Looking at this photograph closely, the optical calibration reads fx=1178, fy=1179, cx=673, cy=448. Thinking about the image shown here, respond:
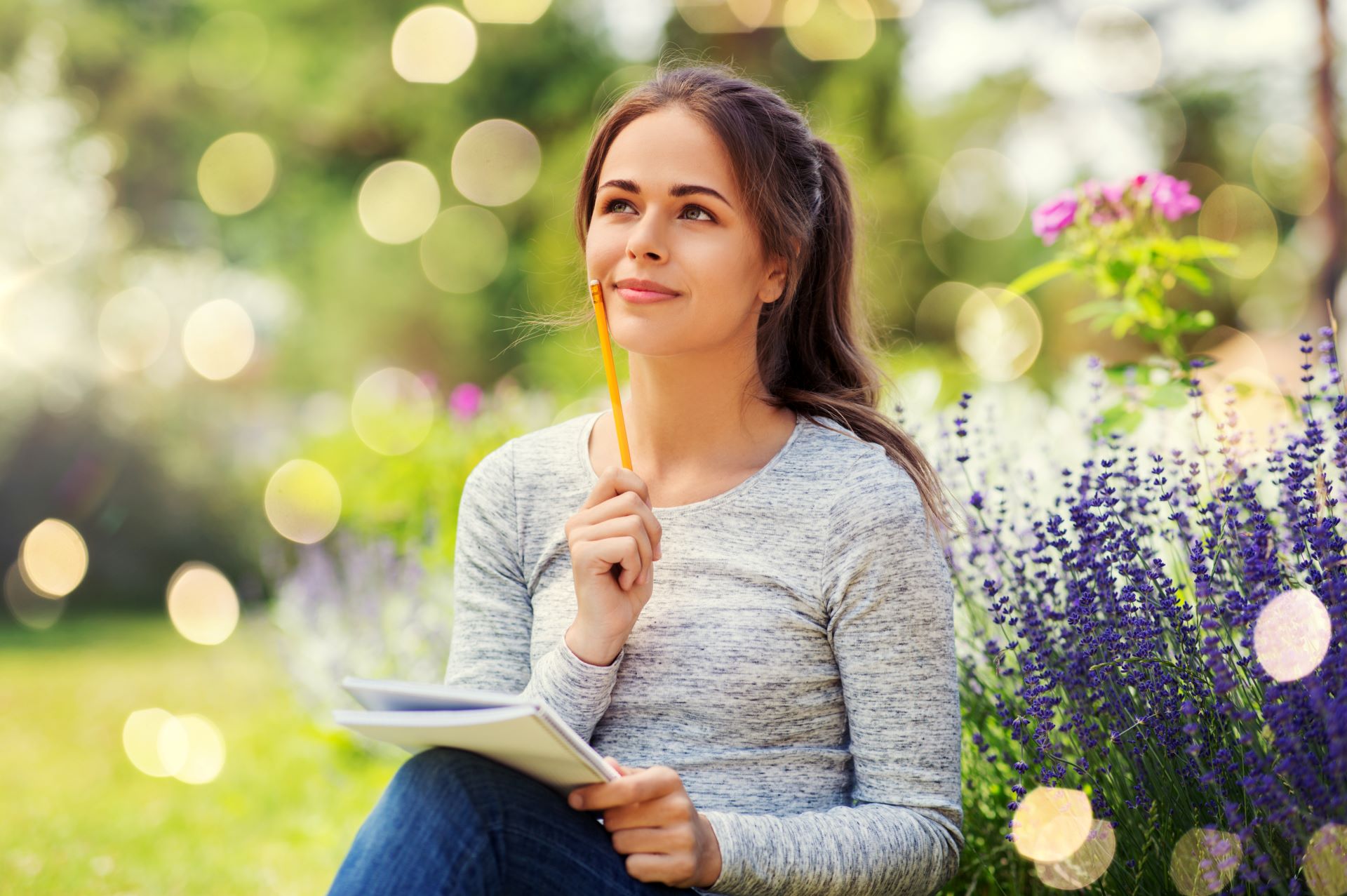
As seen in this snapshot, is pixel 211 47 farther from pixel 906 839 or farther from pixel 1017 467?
pixel 906 839

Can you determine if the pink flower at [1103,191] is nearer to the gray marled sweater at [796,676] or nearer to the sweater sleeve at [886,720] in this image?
the gray marled sweater at [796,676]

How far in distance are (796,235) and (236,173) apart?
1343 centimetres

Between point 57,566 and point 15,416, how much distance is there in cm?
117

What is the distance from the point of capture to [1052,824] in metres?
1.65

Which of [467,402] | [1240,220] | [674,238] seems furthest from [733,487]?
[1240,220]

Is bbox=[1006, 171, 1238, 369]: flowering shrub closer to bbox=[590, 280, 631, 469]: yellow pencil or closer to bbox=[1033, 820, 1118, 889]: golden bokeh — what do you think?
bbox=[590, 280, 631, 469]: yellow pencil

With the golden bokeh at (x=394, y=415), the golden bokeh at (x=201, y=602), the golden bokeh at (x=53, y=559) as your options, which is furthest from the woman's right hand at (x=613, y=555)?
the golden bokeh at (x=53, y=559)

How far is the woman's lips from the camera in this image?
1.76 m

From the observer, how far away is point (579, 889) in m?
1.44

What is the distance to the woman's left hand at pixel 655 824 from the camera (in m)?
1.44

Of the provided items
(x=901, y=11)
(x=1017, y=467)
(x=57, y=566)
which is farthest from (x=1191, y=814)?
(x=901, y=11)

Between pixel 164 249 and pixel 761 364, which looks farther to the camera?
pixel 164 249

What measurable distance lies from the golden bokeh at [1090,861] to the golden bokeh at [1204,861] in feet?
0.27

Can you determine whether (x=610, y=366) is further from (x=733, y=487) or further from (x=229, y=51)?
(x=229, y=51)
